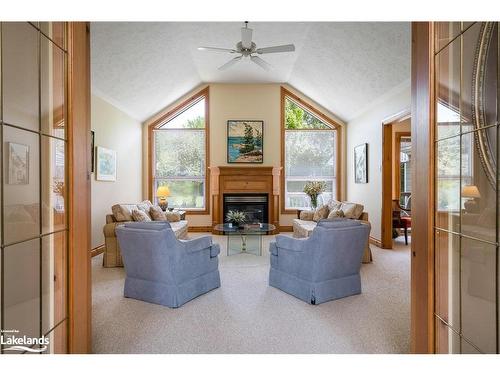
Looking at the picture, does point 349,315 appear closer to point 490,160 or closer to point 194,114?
point 490,160

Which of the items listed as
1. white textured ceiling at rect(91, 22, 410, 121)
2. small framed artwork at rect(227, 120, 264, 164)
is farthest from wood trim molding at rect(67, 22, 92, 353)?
small framed artwork at rect(227, 120, 264, 164)

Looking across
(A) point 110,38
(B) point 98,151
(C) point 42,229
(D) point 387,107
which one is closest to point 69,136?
(C) point 42,229

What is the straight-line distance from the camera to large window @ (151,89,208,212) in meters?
7.16

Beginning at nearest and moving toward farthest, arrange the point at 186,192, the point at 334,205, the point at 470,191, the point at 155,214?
the point at 470,191, the point at 155,214, the point at 334,205, the point at 186,192

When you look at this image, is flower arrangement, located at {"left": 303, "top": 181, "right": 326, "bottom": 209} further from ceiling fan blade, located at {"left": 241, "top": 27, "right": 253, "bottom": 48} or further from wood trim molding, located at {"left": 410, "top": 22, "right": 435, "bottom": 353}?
wood trim molding, located at {"left": 410, "top": 22, "right": 435, "bottom": 353}

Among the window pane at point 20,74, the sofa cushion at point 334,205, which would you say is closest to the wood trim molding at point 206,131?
the sofa cushion at point 334,205

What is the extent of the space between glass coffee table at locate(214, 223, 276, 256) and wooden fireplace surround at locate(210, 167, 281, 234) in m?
1.09

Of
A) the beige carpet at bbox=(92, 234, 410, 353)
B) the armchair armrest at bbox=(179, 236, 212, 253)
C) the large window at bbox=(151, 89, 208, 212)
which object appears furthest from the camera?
the large window at bbox=(151, 89, 208, 212)

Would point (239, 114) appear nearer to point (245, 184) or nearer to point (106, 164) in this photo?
point (245, 184)

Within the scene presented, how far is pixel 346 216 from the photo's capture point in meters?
4.68

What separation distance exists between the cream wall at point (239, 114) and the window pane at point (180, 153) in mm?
294

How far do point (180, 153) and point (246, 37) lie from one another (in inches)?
158

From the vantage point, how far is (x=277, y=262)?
319 centimetres

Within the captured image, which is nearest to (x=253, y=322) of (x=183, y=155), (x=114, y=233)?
(x=114, y=233)
